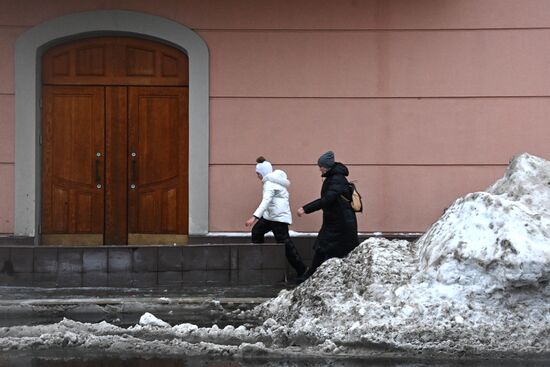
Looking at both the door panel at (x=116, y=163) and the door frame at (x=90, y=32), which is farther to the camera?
the door panel at (x=116, y=163)

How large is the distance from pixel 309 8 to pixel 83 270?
4876 mm

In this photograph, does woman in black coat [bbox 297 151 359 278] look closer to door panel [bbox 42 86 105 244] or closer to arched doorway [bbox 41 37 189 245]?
arched doorway [bbox 41 37 189 245]

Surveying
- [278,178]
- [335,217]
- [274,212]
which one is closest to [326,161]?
[335,217]

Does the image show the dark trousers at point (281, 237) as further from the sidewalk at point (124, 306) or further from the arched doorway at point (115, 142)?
the arched doorway at point (115, 142)

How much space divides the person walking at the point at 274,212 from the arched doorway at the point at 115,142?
1.45 meters

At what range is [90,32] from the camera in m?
12.7

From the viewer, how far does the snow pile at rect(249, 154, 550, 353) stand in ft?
25.4

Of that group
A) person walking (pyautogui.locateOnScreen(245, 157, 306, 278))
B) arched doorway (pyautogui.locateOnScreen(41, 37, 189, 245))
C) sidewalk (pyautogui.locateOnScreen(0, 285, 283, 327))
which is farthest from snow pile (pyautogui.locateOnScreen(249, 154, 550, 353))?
arched doorway (pyautogui.locateOnScreen(41, 37, 189, 245))

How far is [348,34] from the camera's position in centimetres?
1273

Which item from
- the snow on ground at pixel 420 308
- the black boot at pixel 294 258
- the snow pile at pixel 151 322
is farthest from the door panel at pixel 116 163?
the snow on ground at pixel 420 308

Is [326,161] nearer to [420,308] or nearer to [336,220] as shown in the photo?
[336,220]

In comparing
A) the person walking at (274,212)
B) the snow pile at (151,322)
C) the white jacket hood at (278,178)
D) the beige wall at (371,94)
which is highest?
the beige wall at (371,94)

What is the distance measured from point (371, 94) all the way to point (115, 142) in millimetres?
3799

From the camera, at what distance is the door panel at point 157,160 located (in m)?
12.9
